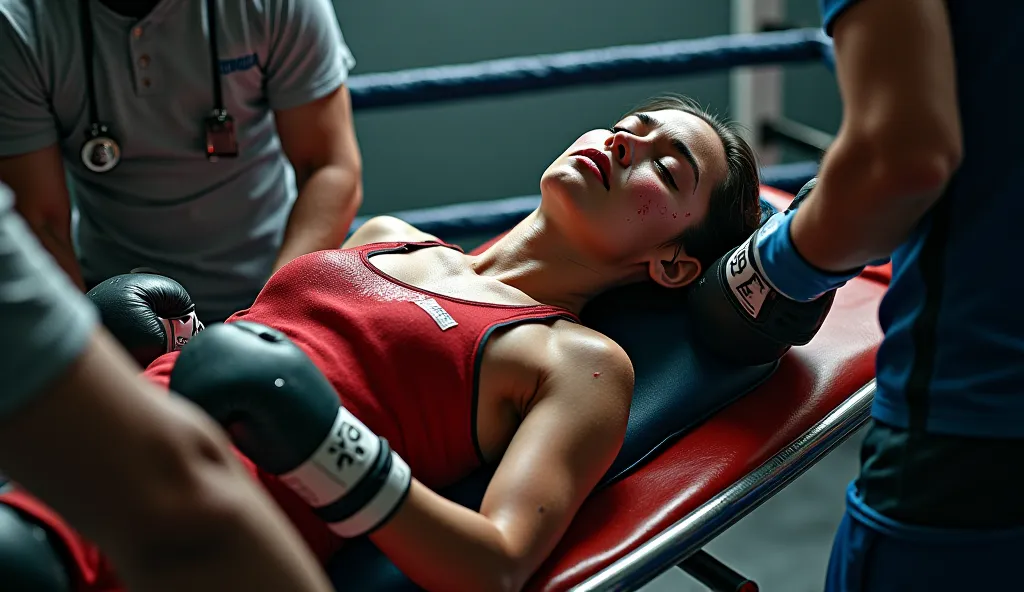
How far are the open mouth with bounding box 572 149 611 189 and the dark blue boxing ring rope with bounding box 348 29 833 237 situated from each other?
96 cm

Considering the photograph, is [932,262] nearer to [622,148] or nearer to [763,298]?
[763,298]

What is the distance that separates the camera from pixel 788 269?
3.56ft

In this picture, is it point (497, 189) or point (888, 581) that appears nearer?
point (888, 581)

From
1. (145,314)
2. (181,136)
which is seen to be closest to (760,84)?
(181,136)

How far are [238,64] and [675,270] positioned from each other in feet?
2.80

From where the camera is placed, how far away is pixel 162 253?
1.77m

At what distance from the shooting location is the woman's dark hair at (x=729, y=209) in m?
1.51

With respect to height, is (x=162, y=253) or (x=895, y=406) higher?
(x=895, y=406)

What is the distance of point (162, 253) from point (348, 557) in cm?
84

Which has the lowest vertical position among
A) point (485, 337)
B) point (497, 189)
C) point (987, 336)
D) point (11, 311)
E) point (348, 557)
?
point (497, 189)

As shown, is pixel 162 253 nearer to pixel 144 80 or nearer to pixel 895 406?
pixel 144 80

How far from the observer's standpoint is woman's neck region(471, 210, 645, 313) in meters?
1.49

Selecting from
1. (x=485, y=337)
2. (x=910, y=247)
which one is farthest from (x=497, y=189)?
(x=910, y=247)

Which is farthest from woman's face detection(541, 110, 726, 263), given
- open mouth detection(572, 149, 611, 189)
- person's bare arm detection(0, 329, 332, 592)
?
person's bare arm detection(0, 329, 332, 592)
